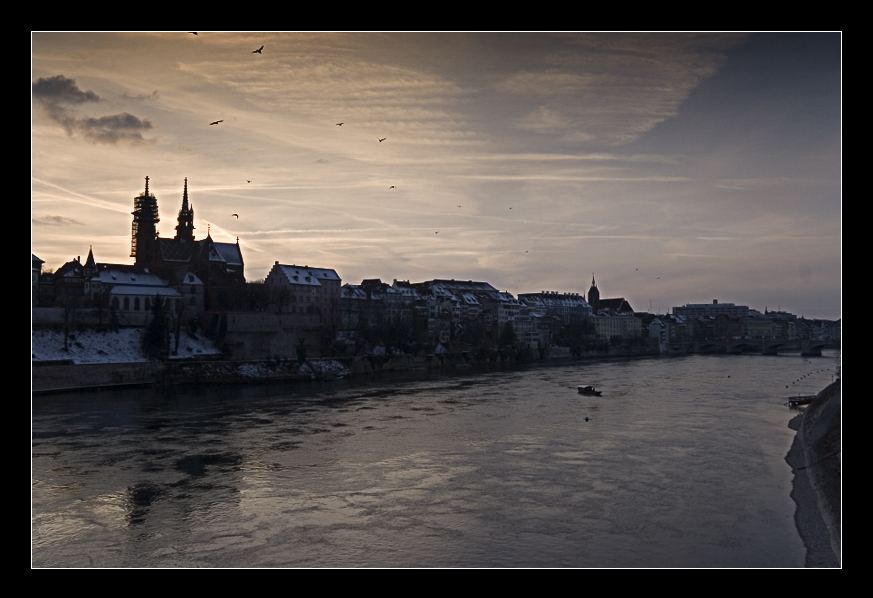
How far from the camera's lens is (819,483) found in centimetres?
2036

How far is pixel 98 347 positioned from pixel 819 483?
155 feet

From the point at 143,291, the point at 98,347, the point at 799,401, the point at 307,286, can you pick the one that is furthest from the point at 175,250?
the point at 799,401

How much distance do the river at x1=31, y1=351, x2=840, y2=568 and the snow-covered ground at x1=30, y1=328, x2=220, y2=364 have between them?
9492mm

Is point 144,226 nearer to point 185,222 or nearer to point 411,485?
point 185,222

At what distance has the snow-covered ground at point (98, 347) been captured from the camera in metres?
47.2

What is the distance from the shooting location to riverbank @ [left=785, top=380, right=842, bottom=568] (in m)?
15.5

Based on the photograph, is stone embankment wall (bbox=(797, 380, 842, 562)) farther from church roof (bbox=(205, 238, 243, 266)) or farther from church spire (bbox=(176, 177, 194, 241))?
church spire (bbox=(176, 177, 194, 241))

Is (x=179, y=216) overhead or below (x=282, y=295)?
overhead

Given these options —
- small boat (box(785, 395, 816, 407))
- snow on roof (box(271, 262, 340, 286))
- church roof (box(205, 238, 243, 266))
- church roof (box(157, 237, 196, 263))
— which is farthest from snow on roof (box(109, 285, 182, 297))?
small boat (box(785, 395, 816, 407))

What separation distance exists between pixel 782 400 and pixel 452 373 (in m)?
29.8

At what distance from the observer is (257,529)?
53.9 feet

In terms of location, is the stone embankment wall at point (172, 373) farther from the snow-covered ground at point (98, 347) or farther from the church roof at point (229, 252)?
the church roof at point (229, 252)
